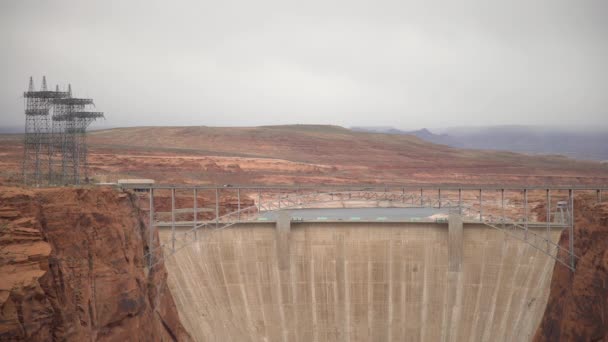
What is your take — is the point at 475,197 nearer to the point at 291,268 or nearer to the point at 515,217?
the point at 515,217

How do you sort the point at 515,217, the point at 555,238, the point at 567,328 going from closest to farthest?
the point at 567,328 < the point at 555,238 < the point at 515,217

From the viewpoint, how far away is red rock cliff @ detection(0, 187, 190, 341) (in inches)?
1161

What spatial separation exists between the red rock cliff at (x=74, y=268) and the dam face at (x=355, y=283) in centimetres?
1156

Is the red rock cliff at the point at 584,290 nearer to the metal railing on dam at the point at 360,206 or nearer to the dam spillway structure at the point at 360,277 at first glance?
the metal railing on dam at the point at 360,206

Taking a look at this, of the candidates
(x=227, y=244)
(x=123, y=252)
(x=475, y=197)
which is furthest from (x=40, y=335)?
(x=475, y=197)

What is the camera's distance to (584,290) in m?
45.4

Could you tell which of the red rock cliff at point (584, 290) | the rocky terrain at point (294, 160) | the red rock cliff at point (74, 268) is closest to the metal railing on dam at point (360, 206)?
the red rock cliff at point (584, 290)

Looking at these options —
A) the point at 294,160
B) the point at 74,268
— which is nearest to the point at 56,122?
the point at 74,268

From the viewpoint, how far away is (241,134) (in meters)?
161

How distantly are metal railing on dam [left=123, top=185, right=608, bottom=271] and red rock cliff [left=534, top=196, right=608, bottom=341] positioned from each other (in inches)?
49.1

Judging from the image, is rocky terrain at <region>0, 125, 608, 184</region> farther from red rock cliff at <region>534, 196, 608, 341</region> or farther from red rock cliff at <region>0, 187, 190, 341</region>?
red rock cliff at <region>534, 196, 608, 341</region>

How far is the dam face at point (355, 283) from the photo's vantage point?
55969 mm

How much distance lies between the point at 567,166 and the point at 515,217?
253 ft

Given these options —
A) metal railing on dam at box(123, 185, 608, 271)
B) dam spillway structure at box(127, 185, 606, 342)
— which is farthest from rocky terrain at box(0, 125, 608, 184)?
dam spillway structure at box(127, 185, 606, 342)
